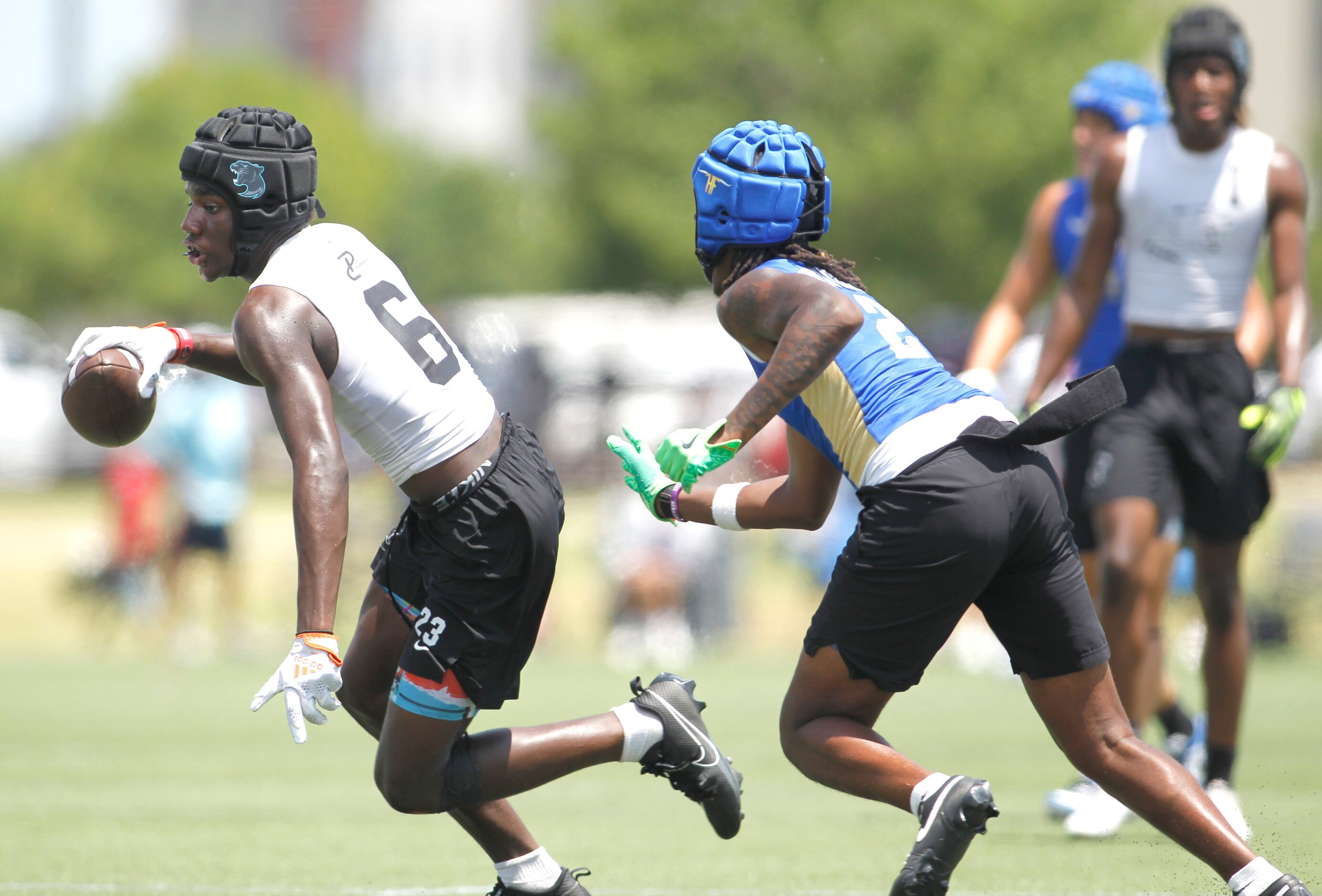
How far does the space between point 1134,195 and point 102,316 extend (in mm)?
39548

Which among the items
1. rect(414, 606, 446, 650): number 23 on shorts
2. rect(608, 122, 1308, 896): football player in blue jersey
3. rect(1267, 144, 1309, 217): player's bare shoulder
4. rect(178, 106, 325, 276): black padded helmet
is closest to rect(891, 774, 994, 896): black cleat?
rect(608, 122, 1308, 896): football player in blue jersey

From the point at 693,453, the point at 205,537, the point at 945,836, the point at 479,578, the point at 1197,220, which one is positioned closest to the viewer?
the point at 945,836

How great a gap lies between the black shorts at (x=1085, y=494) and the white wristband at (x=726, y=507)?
2030 millimetres

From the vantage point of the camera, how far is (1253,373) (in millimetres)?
6637

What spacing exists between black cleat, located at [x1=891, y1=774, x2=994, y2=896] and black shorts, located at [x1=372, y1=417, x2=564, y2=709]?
1.17m

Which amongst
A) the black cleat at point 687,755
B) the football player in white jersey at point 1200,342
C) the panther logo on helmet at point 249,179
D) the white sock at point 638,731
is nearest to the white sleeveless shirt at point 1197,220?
the football player in white jersey at point 1200,342

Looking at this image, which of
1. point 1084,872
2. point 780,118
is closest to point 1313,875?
point 1084,872

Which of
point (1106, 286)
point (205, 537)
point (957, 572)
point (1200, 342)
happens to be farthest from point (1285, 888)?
point (205, 537)

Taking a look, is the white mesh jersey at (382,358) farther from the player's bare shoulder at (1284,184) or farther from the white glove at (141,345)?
the player's bare shoulder at (1284,184)

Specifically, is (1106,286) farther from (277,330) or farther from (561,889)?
(277,330)

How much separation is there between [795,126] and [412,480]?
97.7 feet

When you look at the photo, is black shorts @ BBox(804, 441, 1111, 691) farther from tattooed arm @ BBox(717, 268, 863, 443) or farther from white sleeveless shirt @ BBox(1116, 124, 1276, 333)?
white sleeveless shirt @ BBox(1116, 124, 1276, 333)

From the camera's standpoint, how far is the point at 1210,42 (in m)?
6.25

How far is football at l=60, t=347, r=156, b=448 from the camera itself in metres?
4.70
